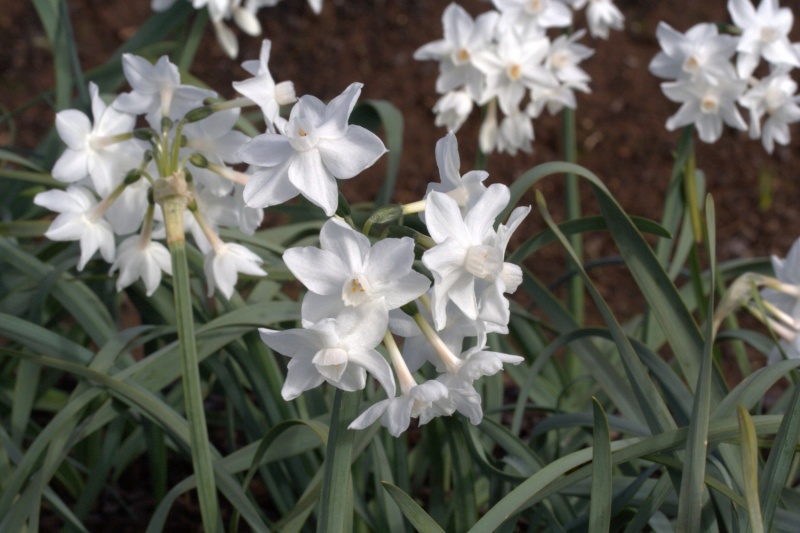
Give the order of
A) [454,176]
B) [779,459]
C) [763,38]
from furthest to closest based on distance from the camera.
Answer: [763,38] < [779,459] < [454,176]

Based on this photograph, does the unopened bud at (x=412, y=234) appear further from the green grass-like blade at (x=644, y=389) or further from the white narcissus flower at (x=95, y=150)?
the white narcissus flower at (x=95, y=150)

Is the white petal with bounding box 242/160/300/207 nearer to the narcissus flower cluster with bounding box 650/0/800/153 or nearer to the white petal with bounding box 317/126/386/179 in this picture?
the white petal with bounding box 317/126/386/179

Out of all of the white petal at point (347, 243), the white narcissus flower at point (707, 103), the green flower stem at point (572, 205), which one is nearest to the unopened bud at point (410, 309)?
the white petal at point (347, 243)

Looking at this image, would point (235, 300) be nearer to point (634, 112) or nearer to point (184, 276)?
point (184, 276)

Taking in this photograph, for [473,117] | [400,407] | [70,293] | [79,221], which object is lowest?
[473,117]

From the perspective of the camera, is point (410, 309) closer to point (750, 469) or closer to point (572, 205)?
point (750, 469)

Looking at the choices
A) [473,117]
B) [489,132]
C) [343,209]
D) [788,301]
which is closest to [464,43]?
[489,132]

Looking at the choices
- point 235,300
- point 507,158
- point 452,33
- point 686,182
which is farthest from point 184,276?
point 507,158

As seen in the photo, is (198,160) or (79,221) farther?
(79,221)
